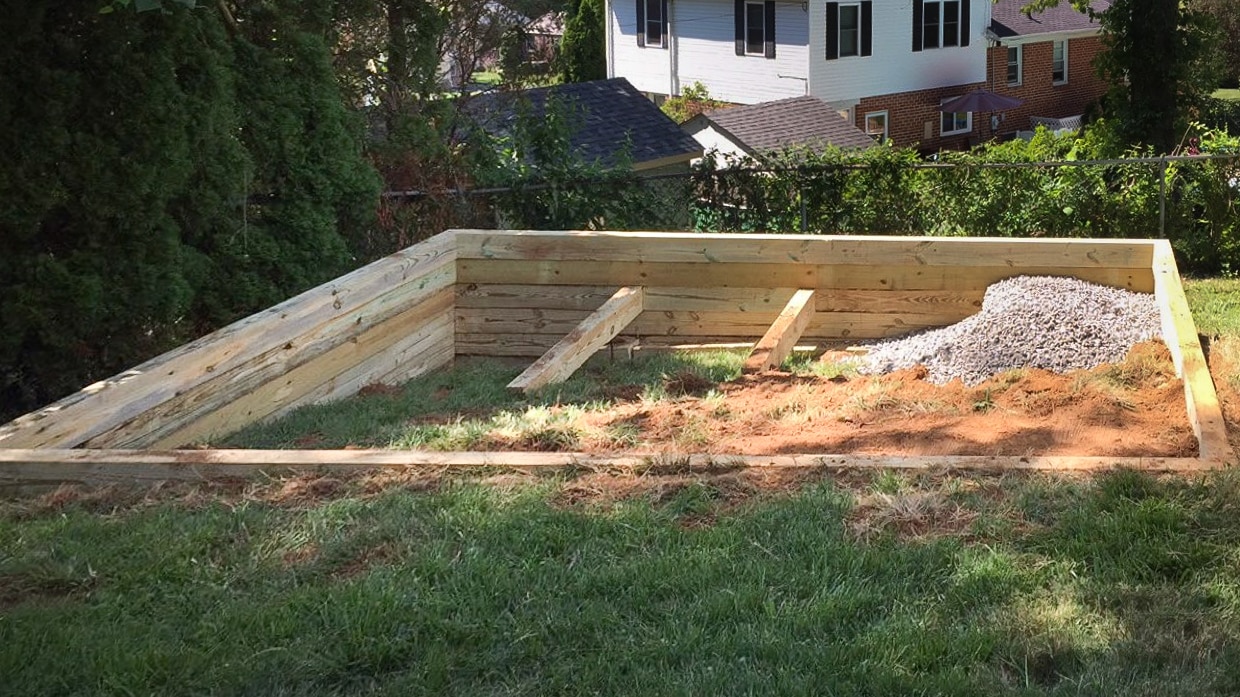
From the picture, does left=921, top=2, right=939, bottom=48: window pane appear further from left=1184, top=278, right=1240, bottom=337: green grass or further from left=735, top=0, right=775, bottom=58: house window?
left=1184, top=278, right=1240, bottom=337: green grass

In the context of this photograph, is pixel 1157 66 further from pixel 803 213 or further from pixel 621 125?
pixel 621 125

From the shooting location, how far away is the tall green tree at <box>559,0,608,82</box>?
3838 cm

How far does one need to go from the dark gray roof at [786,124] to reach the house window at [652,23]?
244 inches

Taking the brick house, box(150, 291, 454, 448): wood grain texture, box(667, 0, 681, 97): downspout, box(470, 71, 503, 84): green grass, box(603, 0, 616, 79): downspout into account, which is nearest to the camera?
box(150, 291, 454, 448): wood grain texture

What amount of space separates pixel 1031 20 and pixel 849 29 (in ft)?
25.0

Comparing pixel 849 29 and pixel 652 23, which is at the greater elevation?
pixel 652 23

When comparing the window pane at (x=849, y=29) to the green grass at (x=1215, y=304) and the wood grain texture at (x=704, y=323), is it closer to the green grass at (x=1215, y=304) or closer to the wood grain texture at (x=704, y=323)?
the green grass at (x=1215, y=304)

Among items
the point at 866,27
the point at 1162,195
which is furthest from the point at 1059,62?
the point at 1162,195

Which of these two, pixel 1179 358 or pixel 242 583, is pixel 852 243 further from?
pixel 242 583

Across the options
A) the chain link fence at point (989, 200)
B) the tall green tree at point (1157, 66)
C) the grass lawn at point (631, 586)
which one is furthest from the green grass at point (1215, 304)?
the tall green tree at point (1157, 66)

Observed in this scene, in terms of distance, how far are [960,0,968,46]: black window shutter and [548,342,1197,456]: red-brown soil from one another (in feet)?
99.6

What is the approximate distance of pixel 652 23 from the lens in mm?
36562

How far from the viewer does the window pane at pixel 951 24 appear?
3506cm

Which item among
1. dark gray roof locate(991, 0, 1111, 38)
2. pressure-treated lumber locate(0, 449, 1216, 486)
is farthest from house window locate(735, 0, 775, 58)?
pressure-treated lumber locate(0, 449, 1216, 486)
